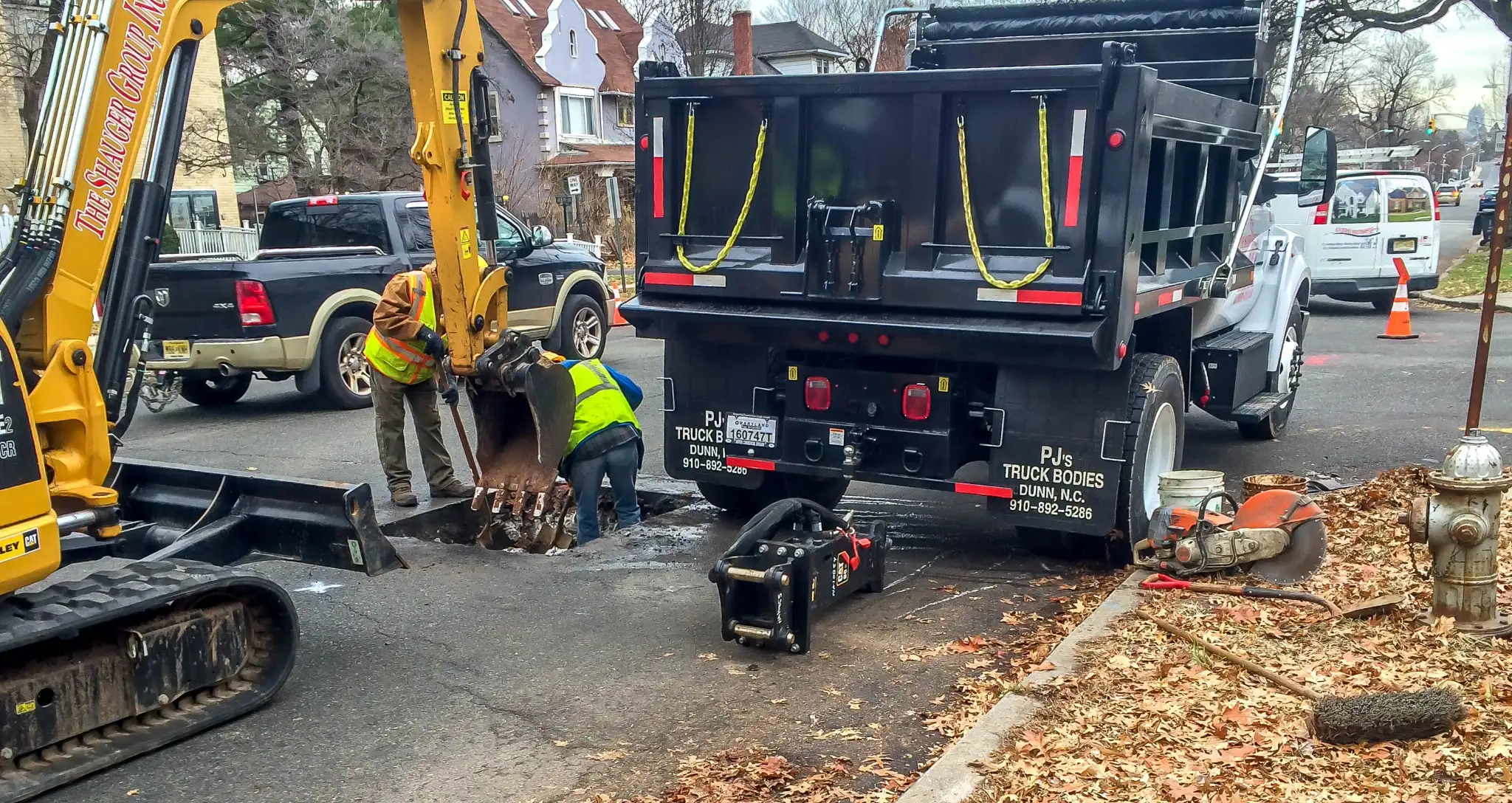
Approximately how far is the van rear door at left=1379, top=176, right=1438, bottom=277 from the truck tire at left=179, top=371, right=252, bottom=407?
1455 centimetres

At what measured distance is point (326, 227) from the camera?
40.9 ft

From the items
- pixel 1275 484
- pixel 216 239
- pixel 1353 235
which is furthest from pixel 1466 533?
pixel 216 239

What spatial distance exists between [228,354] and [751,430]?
642cm

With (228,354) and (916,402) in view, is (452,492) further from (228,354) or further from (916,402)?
(228,354)

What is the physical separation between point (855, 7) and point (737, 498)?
50.0 m

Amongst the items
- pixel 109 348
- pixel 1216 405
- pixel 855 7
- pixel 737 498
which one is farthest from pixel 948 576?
pixel 855 7

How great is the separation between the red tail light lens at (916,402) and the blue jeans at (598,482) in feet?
5.89

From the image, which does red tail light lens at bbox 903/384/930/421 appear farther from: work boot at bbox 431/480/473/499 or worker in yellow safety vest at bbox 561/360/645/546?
work boot at bbox 431/480/473/499

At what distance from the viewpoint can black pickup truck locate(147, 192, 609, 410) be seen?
1103 centimetres

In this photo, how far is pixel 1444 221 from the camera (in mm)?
51250

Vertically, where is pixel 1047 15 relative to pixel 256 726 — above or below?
above

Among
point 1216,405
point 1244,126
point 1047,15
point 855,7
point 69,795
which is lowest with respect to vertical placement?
point 69,795

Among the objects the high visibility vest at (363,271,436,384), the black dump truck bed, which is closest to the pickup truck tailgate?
the high visibility vest at (363,271,436,384)

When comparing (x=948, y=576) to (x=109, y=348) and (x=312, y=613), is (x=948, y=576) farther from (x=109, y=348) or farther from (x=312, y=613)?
(x=109, y=348)
